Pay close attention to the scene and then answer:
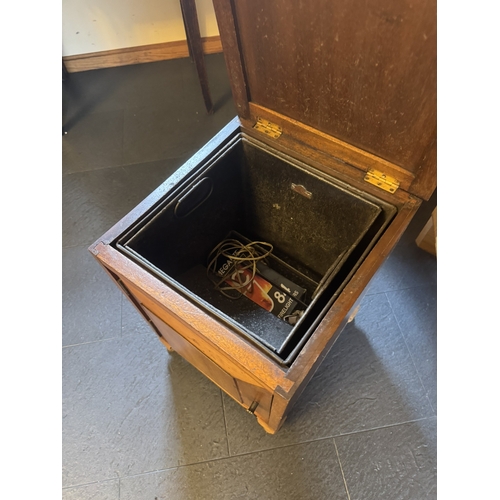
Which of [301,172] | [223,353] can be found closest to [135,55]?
[301,172]

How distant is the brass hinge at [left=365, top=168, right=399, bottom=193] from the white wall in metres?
1.47

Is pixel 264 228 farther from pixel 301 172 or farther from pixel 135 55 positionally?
pixel 135 55

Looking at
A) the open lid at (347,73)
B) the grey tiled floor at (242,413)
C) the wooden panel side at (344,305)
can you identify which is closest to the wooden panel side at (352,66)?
the open lid at (347,73)

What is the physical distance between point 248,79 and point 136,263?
415 millimetres

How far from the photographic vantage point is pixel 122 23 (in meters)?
1.81

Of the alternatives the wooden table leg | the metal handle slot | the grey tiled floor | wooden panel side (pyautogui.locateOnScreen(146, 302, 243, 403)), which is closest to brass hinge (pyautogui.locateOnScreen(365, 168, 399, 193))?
the metal handle slot

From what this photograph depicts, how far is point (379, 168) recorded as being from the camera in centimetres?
72

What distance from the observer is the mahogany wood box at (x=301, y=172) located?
0.56 m

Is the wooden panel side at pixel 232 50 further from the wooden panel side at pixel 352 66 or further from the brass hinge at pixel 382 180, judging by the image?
the brass hinge at pixel 382 180

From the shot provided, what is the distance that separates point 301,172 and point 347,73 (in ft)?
0.76

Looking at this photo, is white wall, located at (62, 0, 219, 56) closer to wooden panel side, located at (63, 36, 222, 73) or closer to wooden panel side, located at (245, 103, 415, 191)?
wooden panel side, located at (63, 36, 222, 73)
